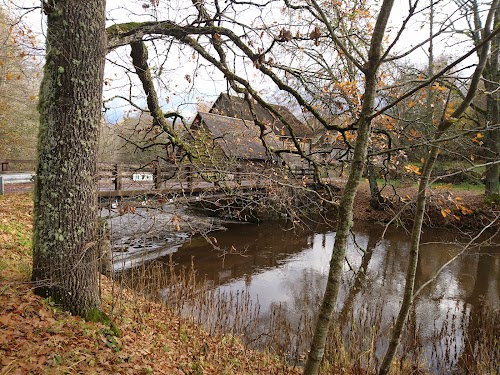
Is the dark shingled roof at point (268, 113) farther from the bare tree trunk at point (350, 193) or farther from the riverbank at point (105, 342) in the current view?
the riverbank at point (105, 342)

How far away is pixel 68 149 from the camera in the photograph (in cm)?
309

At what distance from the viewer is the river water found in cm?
592

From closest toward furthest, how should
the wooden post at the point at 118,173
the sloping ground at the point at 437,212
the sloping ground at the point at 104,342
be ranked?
the sloping ground at the point at 104,342
the wooden post at the point at 118,173
the sloping ground at the point at 437,212

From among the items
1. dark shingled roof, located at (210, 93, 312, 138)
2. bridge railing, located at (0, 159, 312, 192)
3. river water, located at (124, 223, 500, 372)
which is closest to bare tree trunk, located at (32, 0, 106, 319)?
bridge railing, located at (0, 159, 312, 192)

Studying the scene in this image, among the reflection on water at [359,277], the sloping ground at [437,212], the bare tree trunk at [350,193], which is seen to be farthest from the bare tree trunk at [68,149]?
the sloping ground at [437,212]

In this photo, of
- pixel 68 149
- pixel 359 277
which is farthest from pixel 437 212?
pixel 68 149

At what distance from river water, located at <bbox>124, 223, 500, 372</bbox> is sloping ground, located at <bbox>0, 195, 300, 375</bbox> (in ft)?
3.22

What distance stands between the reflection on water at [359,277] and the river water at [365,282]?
0.9 inches

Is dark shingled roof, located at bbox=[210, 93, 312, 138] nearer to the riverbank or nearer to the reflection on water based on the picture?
the reflection on water

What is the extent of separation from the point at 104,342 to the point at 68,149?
187 cm

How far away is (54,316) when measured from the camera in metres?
3.07

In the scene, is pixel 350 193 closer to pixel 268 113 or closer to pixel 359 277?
pixel 359 277

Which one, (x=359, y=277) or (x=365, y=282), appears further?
(x=365, y=282)

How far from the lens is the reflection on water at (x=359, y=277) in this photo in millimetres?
6837
